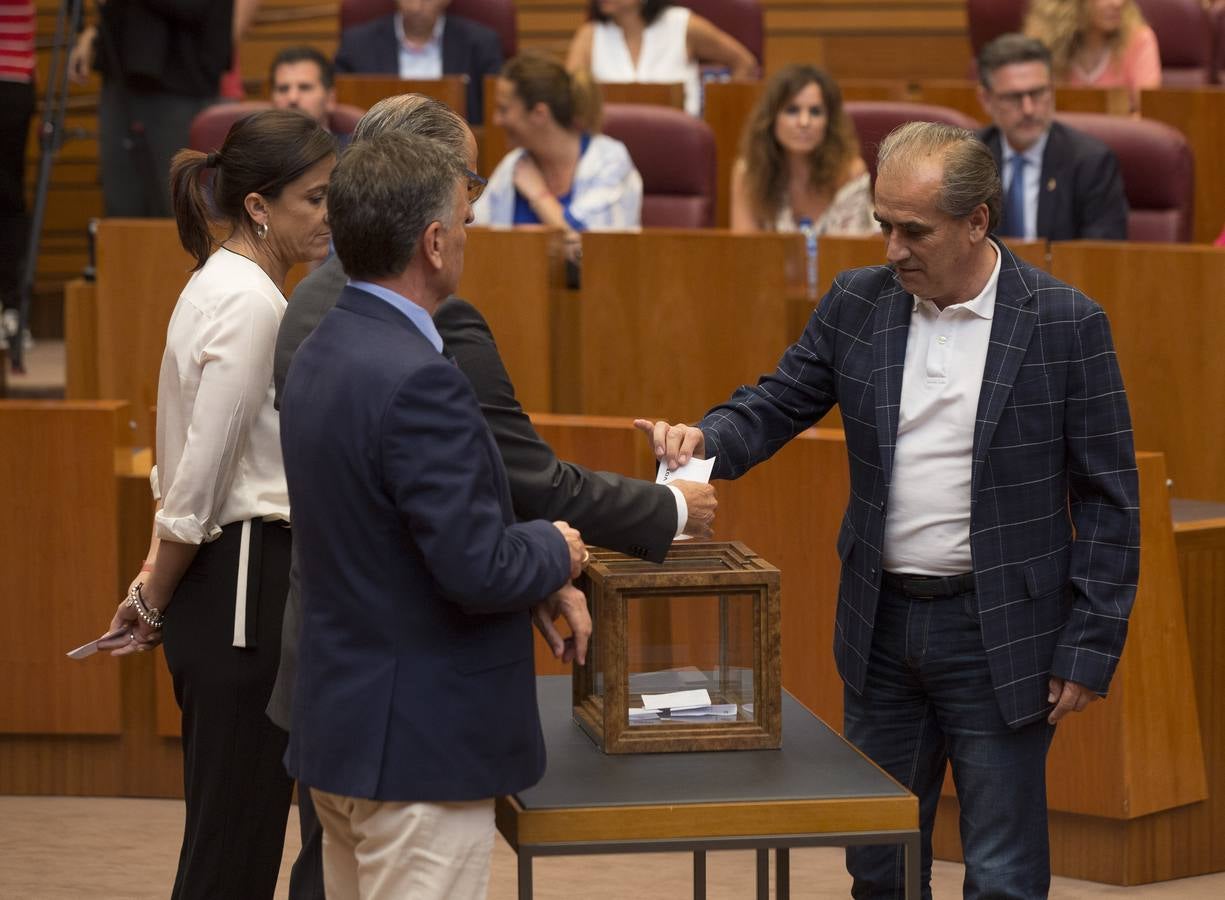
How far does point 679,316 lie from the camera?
12.0 feet

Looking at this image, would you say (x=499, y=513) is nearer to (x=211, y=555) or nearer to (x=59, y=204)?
(x=211, y=555)

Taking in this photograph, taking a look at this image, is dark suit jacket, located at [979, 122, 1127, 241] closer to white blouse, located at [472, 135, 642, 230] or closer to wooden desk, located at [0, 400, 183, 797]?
white blouse, located at [472, 135, 642, 230]

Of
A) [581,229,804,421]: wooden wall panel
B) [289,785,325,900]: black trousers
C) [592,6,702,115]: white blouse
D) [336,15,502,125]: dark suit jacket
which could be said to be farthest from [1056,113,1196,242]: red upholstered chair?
[289,785,325,900]: black trousers

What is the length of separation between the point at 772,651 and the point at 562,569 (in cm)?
31

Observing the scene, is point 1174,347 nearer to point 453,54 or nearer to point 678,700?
point 678,700

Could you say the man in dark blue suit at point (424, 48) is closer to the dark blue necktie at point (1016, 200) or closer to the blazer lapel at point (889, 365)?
the dark blue necktie at point (1016, 200)

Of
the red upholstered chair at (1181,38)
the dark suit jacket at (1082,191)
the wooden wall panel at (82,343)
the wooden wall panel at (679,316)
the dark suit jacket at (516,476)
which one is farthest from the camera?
the red upholstered chair at (1181,38)

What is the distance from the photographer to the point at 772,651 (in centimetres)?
182

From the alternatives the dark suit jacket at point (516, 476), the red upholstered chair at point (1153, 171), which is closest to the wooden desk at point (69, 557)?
the dark suit jacket at point (516, 476)

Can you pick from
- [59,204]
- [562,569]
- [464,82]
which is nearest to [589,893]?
[562,569]

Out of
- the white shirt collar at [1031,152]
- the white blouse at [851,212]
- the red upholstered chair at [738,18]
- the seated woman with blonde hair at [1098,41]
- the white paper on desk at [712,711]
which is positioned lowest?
the white paper on desk at [712,711]

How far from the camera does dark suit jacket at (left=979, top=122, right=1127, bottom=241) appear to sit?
4.20 meters

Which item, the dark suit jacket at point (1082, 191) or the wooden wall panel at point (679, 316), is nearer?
the wooden wall panel at point (679, 316)

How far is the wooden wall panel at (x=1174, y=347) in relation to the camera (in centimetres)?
333
